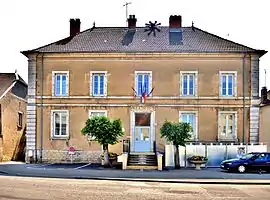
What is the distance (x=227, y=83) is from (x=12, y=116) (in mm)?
17207

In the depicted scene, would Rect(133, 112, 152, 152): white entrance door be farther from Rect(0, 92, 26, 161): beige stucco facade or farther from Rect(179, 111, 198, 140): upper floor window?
Rect(0, 92, 26, 161): beige stucco facade

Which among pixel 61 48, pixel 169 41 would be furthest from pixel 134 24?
pixel 61 48

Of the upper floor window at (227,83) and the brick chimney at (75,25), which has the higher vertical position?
Answer: the brick chimney at (75,25)

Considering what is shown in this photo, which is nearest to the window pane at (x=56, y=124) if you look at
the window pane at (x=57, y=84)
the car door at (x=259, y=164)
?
the window pane at (x=57, y=84)

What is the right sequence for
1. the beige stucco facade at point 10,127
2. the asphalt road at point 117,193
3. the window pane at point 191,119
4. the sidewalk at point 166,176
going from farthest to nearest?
1. the beige stucco facade at point 10,127
2. the window pane at point 191,119
3. the sidewalk at point 166,176
4. the asphalt road at point 117,193

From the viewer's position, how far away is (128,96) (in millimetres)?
34625

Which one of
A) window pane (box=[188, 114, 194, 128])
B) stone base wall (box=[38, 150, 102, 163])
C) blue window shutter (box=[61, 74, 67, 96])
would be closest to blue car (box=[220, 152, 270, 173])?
window pane (box=[188, 114, 194, 128])

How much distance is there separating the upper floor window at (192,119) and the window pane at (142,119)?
2.29m

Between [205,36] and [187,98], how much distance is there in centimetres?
557

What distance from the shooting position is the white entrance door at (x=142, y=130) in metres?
34.6

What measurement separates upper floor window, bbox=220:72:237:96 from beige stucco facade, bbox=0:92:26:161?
54.3 ft

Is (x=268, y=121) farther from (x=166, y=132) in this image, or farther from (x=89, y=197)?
(x=89, y=197)

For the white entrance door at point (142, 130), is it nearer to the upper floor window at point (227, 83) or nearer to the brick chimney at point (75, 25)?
the upper floor window at point (227, 83)

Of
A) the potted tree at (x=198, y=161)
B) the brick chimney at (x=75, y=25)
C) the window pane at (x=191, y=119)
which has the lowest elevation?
the potted tree at (x=198, y=161)
